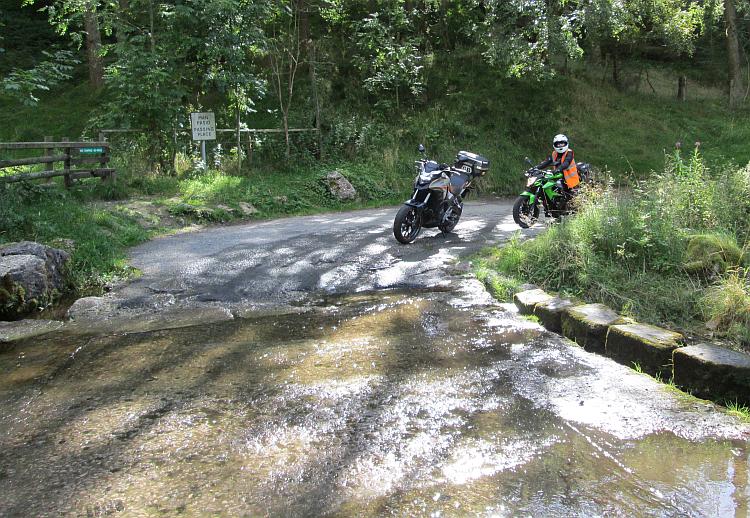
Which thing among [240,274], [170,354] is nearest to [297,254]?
[240,274]

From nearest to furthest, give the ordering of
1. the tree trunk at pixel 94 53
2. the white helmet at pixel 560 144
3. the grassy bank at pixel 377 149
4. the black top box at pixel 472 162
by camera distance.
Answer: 1. the grassy bank at pixel 377 149
2. the white helmet at pixel 560 144
3. the black top box at pixel 472 162
4. the tree trunk at pixel 94 53

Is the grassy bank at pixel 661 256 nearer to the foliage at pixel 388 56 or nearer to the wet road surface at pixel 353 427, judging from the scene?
the wet road surface at pixel 353 427

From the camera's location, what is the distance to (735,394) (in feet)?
13.0

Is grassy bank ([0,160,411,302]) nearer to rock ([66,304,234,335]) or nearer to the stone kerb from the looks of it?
rock ([66,304,234,335])

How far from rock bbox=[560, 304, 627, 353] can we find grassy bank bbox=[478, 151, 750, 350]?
18.6 inches

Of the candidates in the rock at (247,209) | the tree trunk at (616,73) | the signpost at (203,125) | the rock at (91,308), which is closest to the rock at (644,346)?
the rock at (91,308)

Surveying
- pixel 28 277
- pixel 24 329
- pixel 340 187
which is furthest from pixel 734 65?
pixel 24 329

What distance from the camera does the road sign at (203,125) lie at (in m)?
15.3

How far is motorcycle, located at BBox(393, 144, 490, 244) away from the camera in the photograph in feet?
30.0

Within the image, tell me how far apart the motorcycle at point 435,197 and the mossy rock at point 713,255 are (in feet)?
13.2

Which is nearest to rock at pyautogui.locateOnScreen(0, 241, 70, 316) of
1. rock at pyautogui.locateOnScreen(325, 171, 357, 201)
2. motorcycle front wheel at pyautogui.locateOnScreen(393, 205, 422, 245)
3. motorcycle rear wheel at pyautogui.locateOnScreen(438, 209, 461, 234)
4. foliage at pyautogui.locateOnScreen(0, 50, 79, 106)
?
foliage at pyautogui.locateOnScreen(0, 50, 79, 106)

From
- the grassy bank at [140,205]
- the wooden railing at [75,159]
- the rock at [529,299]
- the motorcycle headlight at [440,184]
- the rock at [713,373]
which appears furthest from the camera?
the wooden railing at [75,159]

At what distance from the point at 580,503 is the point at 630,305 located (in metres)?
3.14

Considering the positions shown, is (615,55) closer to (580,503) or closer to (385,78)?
(385,78)
